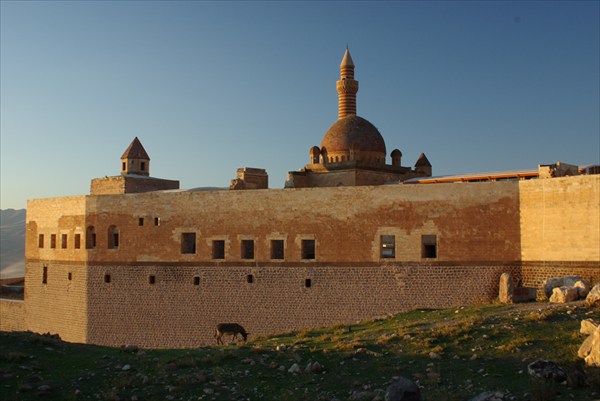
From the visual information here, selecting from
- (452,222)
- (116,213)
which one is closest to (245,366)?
(452,222)

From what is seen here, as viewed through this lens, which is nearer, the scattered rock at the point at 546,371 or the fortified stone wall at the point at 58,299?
the scattered rock at the point at 546,371

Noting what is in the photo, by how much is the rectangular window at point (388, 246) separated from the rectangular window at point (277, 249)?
329 cm

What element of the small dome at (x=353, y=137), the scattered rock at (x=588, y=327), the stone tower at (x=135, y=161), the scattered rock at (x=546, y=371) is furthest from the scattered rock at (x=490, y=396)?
the stone tower at (x=135, y=161)

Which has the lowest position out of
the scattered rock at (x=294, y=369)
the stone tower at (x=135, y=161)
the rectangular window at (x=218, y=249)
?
the scattered rock at (x=294, y=369)

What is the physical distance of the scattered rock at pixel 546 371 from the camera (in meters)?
9.40

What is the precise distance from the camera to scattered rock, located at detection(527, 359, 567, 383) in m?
9.40

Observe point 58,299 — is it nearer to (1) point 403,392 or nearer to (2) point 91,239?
(2) point 91,239

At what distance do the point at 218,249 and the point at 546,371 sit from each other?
13.7 metres

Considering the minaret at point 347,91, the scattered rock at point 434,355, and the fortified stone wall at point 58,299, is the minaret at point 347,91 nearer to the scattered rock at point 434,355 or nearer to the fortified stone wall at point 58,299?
the fortified stone wall at point 58,299

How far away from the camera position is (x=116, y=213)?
22984mm

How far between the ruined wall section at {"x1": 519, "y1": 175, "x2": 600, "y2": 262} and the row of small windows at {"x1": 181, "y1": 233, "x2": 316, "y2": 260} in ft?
21.7

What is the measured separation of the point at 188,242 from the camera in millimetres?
22203

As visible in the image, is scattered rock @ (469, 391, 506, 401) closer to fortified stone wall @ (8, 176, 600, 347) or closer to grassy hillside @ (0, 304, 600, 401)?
grassy hillside @ (0, 304, 600, 401)

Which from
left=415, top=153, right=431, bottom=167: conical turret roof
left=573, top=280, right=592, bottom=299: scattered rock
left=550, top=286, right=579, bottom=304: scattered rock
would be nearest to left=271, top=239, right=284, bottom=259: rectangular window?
left=550, top=286, right=579, bottom=304: scattered rock
